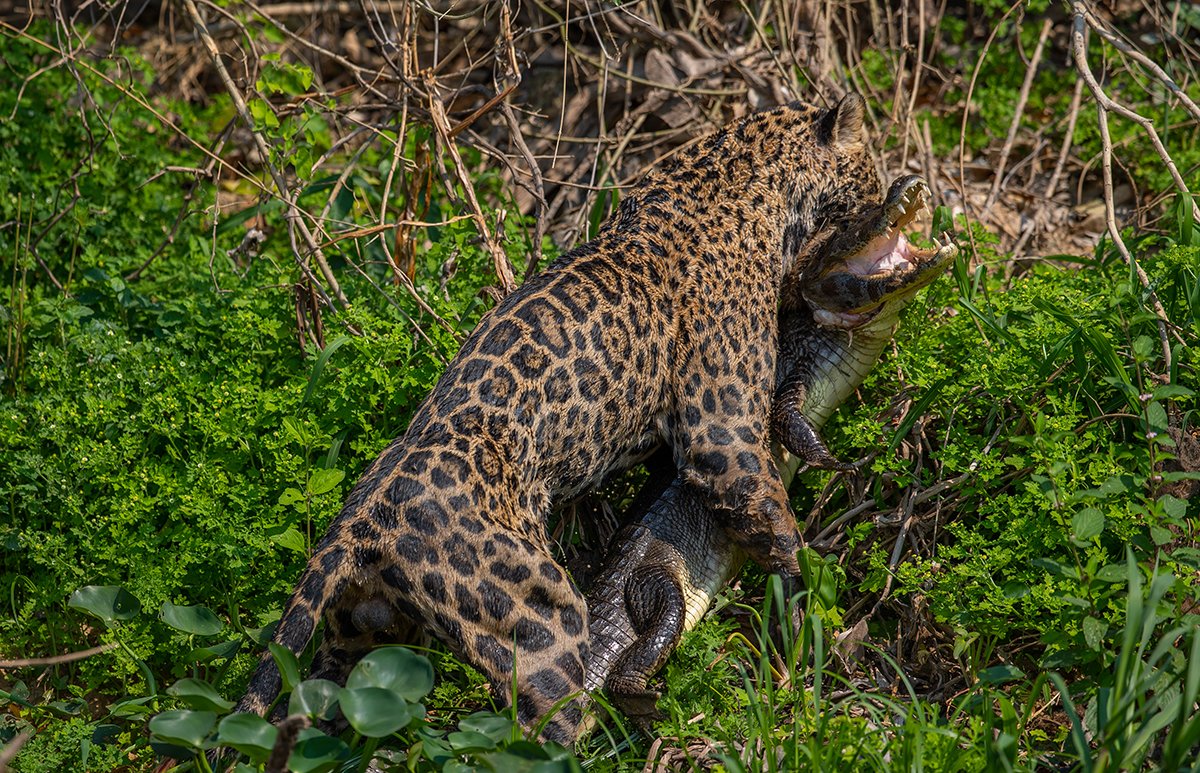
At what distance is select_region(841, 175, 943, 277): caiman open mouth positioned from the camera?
554cm

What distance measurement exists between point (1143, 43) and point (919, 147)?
2.11 meters

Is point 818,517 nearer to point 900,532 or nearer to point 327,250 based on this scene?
point 900,532

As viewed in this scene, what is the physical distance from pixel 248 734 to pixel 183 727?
268mm

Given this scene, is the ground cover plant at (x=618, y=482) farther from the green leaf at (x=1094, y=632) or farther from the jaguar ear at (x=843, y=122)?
the jaguar ear at (x=843, y=122)

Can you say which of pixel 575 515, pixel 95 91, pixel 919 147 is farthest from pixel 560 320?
pixel 95 91

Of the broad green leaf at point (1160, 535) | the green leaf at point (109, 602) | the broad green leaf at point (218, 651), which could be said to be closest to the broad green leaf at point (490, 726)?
the broad green leaf at point (218, 651)

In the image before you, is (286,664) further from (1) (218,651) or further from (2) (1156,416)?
(2) (1156,416)

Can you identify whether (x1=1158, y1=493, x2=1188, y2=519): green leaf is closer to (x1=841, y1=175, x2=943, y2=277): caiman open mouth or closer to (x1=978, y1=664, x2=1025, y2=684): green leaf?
(x1=978, y1=664, x2=1025, y2=684): green leaf

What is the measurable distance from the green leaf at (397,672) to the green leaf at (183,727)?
1.61ft

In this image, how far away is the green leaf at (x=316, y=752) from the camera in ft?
12.4

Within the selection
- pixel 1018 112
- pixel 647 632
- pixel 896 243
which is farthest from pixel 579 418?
pixel 1018 112

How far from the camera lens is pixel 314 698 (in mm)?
3871

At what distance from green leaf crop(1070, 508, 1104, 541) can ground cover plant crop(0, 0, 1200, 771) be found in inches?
0.9

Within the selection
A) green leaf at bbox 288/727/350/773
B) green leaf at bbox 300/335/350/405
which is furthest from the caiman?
Result: green leaf at bbox 300/335/350/405
